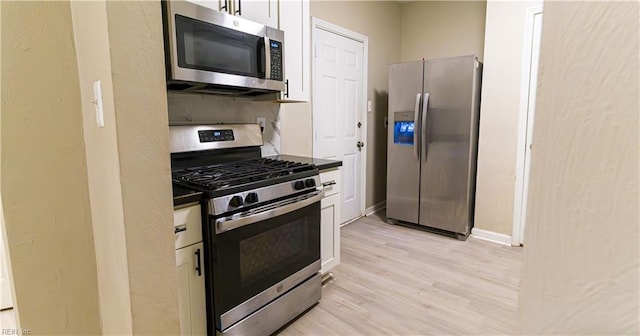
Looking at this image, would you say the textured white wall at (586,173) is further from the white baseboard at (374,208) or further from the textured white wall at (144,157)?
the white baseboard at (374,208)

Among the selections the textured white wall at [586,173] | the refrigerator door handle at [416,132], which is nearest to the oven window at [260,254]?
the textured white wall at [586,173]

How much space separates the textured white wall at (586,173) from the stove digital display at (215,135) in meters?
1.91

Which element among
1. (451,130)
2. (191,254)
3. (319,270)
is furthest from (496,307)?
(191,254)

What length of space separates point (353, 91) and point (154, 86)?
2.99 meters

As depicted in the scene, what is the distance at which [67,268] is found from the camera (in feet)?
3.74

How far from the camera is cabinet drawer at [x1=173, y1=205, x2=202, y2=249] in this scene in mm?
1397

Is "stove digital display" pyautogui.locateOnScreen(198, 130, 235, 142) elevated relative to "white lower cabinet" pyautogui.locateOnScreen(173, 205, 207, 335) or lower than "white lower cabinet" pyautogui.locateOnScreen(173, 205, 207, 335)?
elevated

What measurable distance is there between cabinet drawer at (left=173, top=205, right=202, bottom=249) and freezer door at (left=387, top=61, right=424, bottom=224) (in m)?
2.53

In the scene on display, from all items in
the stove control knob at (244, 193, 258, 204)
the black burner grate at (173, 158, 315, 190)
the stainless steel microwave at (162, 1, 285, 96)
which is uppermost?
the stainless steel microwave at (162, 1, 285, 96)

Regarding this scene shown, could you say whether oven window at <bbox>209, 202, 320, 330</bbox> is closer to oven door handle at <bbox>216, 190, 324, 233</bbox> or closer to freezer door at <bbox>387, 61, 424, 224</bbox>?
oven door handle at <bbox>216, 190, 324, 233</bbox>

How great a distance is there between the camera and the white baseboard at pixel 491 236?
10.5 ft

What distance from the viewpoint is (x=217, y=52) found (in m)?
1.74

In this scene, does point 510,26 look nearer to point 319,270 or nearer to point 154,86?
point 319,270

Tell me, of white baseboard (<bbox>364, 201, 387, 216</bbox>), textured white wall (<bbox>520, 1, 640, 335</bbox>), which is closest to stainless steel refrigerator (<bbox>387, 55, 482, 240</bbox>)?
white baseboard (<bbox>364, 201, 387, 216</bbox>)
